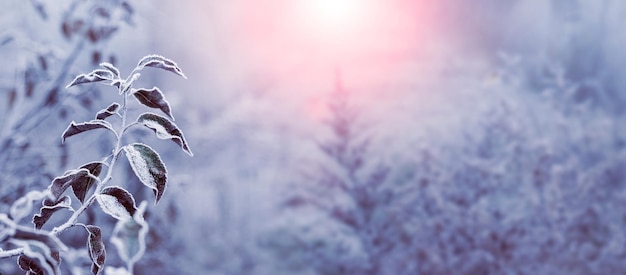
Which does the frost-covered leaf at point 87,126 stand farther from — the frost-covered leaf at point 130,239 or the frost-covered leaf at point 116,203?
the frost-covered leaf at point 130,239

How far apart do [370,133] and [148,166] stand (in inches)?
53.9

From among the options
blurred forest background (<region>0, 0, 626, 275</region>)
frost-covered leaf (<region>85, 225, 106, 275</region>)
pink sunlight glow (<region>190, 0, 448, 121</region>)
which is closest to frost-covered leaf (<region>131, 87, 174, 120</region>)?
frost-covered leaf (<region>85, 225, 106, 275</region>)

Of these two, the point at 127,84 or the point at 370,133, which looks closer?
the point at 127,84

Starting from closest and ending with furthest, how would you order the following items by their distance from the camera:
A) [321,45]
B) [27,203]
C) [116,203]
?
[27,203], [116,203], [321,45]

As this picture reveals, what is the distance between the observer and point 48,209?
0.50 m

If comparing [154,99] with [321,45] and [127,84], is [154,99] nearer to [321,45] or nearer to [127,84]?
[127,84]

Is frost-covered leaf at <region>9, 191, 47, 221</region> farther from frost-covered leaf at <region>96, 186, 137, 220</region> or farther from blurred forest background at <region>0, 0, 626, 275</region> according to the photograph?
blurred forest background at <region>0, 0, 626, 275</region>

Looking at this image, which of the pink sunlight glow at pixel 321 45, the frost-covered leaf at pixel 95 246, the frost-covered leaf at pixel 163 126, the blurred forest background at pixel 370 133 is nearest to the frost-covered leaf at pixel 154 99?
the frost-covered leaf at pixel 163 126

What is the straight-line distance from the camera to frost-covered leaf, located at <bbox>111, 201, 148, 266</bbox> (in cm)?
34

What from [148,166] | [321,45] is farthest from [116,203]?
[321,45]

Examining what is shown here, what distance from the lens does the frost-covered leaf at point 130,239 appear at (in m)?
0.34

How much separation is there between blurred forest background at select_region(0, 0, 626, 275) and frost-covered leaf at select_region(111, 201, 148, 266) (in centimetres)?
122

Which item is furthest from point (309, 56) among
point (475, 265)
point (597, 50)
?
point (597, 50)

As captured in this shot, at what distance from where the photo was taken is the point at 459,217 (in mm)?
1857
